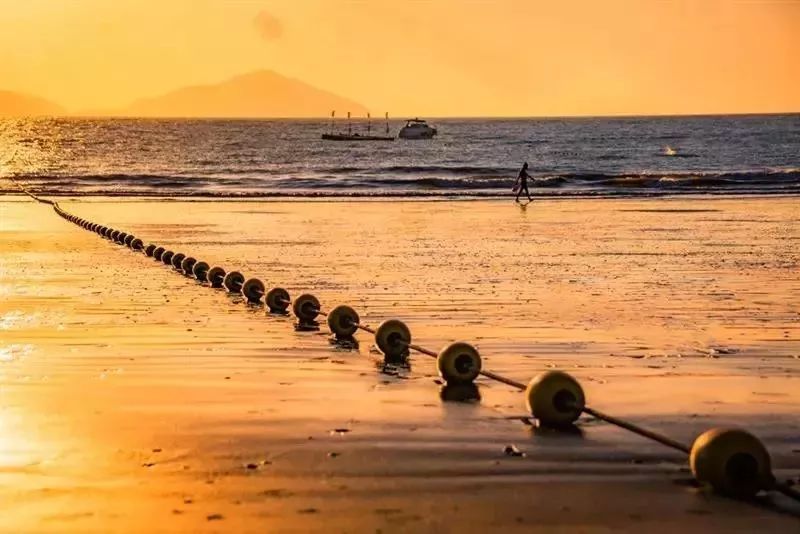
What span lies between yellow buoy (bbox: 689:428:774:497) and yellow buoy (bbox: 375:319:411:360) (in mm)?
5432

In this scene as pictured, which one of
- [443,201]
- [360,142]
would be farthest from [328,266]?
[360,142]

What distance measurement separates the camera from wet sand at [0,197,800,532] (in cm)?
686

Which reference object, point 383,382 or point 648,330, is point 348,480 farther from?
point 648,330

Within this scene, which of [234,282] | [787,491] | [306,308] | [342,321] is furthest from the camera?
[234,282]

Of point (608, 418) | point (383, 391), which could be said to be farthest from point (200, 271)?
point (608, 418)

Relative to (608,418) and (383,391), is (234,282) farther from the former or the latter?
(608,418)

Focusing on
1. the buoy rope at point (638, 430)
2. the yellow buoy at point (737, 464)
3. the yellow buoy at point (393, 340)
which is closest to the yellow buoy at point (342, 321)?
the yellow buoy at point (393, 340)

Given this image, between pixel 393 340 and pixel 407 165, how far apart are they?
7929 cm

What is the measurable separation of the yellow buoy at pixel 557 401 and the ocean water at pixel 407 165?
42096 millimetres

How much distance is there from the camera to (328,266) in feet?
69.9

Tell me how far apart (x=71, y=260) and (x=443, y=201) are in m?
25.0

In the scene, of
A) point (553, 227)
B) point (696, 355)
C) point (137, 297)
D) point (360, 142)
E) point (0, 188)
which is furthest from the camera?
point (360, 142)

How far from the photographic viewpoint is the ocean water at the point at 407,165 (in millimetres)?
57531

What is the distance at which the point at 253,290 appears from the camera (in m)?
16.8
